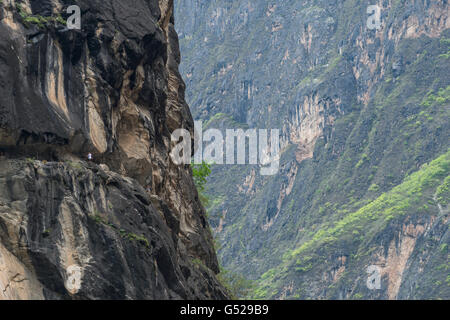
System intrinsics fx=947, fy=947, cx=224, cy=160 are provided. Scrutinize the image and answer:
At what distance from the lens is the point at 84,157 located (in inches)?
1207

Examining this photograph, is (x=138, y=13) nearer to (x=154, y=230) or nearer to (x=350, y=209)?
(x=154, y=230)

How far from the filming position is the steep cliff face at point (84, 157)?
26.2 m

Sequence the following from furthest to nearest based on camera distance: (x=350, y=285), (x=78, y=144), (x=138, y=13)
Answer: (x=350, y=285) → (x=138, y=13) → (x=78, y=144)

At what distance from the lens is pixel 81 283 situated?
1041 inches

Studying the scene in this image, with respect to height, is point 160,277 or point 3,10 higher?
point 3,10

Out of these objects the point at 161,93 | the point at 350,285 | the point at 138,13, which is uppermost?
the point at 138,13

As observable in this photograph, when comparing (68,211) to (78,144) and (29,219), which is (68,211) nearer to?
(29,219)

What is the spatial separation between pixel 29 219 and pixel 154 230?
5.96 m

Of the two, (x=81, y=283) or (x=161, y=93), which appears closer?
(x=81, y=283)

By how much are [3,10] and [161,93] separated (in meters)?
11.7

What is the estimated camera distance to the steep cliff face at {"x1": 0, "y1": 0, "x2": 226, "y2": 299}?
2623cm
